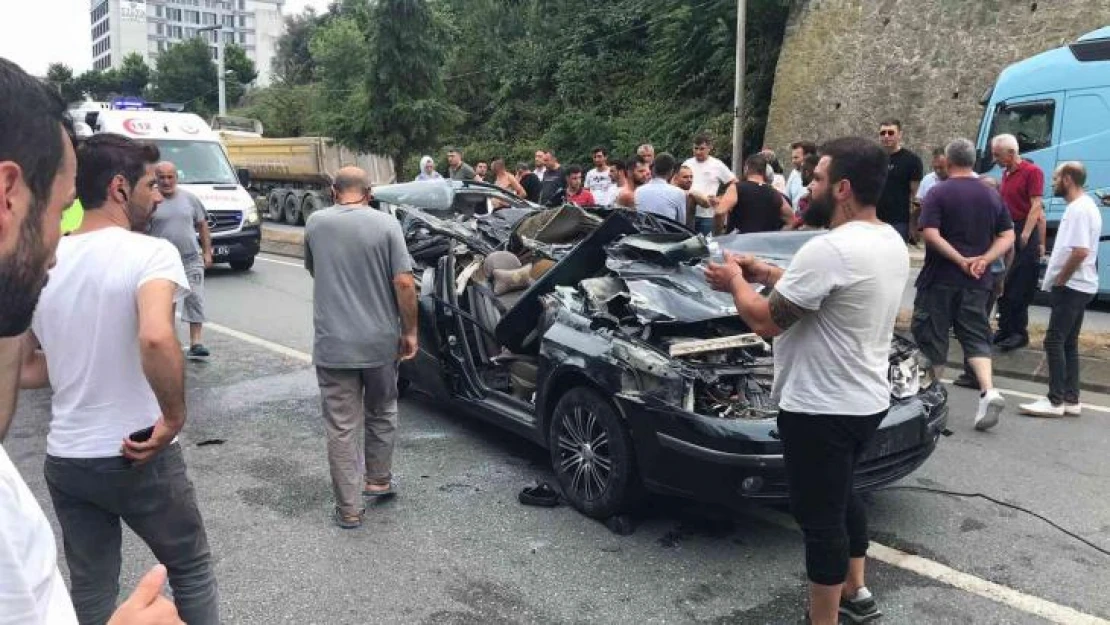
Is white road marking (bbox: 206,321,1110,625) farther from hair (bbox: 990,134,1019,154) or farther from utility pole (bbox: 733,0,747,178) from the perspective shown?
utility pole (bbox: 733,0,747,178)

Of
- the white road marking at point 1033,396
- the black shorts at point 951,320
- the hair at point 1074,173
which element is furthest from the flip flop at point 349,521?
the hair at point 1074,173

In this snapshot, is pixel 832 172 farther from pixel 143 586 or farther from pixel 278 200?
pixel 278 200

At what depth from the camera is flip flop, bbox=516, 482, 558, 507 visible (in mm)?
4422

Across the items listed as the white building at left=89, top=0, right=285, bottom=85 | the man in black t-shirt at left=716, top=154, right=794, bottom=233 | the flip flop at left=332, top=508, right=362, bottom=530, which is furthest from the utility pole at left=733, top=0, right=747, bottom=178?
the white building at left=89, top=0, right=285, bottom=85

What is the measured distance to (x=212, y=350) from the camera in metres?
8.12

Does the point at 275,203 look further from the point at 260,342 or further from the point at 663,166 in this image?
the point at 663,166

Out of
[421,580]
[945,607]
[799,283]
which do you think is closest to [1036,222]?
[945,607]

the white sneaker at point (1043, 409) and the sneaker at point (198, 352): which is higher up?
the white sneaker at point (1043, 409)

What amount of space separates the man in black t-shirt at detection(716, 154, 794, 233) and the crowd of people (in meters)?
1.74

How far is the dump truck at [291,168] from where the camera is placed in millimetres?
24797

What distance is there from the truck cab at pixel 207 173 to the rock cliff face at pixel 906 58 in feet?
45.5

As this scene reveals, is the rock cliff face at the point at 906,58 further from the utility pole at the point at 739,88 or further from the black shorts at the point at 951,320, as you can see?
the black shorts at the point at 951,320

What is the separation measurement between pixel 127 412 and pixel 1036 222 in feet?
24.7

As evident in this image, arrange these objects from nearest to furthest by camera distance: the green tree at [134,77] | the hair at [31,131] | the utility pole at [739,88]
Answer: the hair at [31,131], the utility pole at [739,88], the green tree at [134,77]
